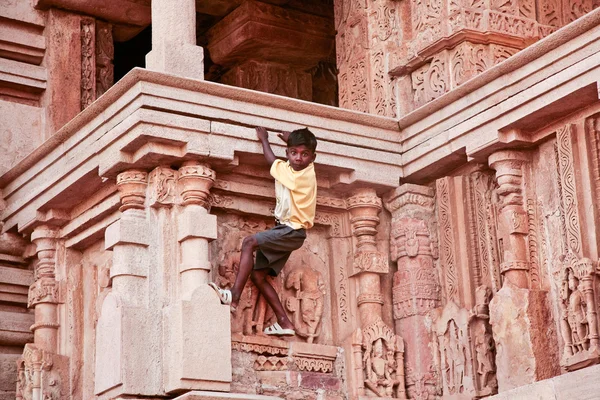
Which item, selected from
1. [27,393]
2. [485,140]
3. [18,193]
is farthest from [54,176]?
[485,140]

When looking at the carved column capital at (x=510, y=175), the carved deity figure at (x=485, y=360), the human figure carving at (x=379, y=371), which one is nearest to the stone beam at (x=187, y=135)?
the carved column capital at (x=510, y=175)

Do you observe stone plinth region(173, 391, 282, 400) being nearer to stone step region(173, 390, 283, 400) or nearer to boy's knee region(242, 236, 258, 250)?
stone step region(173, 390, 283, 400)

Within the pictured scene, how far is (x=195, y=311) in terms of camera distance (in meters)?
10.9

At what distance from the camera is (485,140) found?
11445 millimetres

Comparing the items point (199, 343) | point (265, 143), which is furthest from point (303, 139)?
point (199, 343)

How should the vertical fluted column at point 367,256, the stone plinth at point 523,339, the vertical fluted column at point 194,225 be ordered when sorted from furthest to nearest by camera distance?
the vertical fluted column at point 367,256 → the vertical fluted column at point 194,225 → the stone plinth at point 523,339

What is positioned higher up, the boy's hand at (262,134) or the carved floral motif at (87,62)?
the carved floral motif at (87,62)

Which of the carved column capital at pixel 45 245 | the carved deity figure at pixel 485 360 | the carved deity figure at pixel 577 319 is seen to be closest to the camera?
the carved deity figure at pixel 577 319

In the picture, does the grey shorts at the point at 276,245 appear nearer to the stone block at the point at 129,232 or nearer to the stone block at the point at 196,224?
the stone block at the point at 196,224

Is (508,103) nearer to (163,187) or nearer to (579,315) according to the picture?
(579,315)

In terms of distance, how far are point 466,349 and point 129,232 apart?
275cm

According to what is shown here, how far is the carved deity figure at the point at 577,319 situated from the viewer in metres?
10.6

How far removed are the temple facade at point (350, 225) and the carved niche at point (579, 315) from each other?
2cm

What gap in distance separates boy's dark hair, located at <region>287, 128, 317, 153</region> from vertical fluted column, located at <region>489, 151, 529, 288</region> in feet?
4.55
